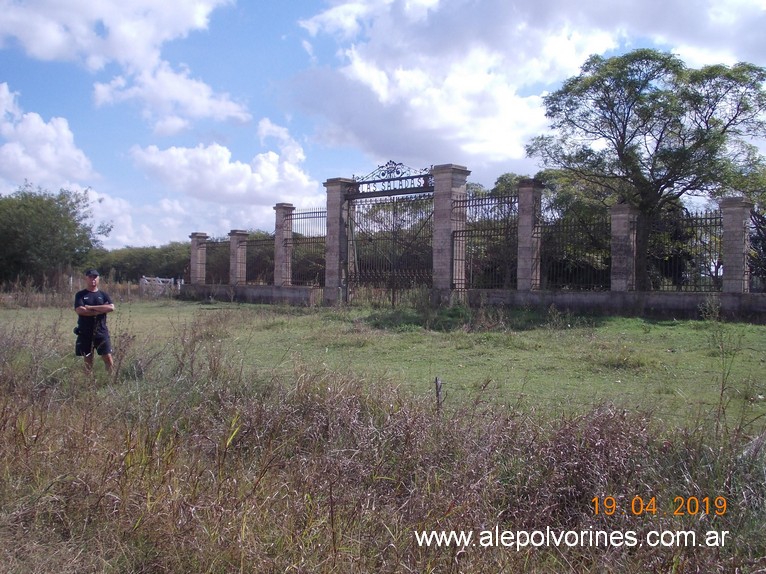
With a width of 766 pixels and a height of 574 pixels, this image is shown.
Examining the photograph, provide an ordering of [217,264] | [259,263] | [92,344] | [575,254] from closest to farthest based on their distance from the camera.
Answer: [92,344] → [575,254] → [259,263] → [217,264]

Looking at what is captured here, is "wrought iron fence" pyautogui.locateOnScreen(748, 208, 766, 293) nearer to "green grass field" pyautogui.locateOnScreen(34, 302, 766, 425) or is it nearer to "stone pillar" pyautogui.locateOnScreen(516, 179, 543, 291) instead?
"green grass field" pyautogui.locateOnScreen(34, 302, 766, 425)

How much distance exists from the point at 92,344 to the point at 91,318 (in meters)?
0.32

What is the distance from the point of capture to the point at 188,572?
373cm

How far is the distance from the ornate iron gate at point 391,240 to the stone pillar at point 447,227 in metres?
0.40

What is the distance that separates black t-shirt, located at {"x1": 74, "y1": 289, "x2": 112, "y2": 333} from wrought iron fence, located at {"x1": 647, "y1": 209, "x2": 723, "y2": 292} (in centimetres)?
1130

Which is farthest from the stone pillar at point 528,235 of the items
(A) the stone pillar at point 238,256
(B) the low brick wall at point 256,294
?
(A) the stone pillar at point 238,256

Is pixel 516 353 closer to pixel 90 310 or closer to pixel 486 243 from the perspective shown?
pixel 90 310

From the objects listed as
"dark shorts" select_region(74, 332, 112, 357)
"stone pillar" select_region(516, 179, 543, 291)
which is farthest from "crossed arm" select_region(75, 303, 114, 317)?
"stone pillar" select_region(516, 179, 543, 291)

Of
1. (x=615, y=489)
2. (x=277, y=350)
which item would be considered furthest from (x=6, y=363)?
(x=615, y=489)

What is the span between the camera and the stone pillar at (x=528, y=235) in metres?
16.0

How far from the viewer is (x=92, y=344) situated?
8.26 metres

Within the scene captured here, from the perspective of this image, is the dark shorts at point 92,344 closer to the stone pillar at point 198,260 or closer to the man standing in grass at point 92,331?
the man standing in grass at point 92,331

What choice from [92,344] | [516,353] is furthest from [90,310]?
[516,353]

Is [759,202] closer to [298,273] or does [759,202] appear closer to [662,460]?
[298,273]
